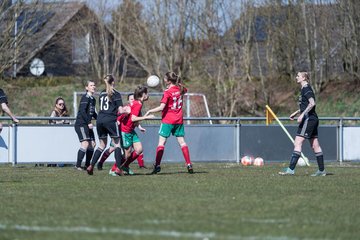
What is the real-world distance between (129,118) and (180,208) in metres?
7.08

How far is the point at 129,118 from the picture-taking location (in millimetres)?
17156

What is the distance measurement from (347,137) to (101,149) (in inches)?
364

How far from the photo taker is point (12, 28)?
126ft

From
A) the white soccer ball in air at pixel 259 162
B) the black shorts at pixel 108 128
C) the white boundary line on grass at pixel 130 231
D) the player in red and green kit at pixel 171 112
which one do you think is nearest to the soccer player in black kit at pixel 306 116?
the player in red and green kit at pixel 171 112

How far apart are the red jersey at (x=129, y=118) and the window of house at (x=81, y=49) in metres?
30.8

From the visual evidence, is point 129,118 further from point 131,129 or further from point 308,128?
point 308,128

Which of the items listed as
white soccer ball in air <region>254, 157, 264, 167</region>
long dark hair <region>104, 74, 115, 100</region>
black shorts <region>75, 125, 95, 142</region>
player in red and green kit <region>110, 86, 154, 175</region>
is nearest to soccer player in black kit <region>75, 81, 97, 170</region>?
black shorts <region>75, 125, 95, 142</region>

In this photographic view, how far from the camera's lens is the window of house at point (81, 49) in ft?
157

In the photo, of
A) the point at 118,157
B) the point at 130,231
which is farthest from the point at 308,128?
the point at 130,231

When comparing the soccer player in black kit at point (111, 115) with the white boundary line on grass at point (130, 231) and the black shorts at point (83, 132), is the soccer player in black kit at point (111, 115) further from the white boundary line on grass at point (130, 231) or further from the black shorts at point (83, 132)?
the white boundary line on grass at point (130, 231)

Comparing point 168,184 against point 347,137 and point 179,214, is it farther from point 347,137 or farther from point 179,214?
point 347,137

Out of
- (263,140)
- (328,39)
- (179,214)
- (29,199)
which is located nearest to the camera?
(179,214)

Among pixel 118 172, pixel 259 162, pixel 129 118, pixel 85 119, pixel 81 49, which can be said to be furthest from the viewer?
pixel 81 49

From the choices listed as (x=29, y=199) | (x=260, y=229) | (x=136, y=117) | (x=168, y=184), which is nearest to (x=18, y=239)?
(x=260, y=229)
